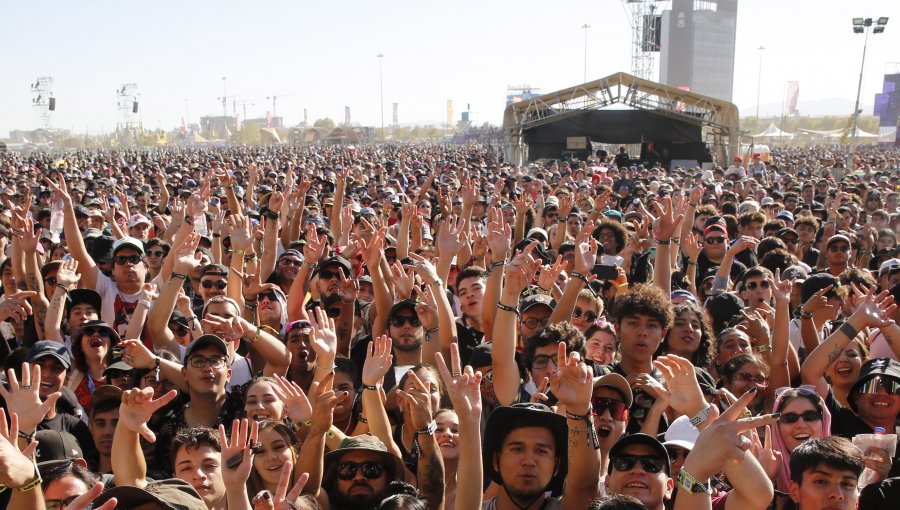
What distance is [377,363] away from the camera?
3.73 meters

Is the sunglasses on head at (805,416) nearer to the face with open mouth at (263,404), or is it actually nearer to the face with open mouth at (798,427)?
the face with open mouth at (798,427)

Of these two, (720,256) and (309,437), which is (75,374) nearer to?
(309,437)

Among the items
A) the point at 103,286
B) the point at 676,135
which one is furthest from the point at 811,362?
the point at 676,135

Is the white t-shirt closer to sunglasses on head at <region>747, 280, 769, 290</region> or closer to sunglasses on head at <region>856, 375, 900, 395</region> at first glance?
sunglasses on head at <region>747, 280, 769, 290</region>

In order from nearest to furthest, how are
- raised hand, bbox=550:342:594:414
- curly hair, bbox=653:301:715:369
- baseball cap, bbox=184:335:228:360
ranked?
1. raised hand, bbox=550:342:594:414
2. baseball cap, bbox=184:335:228:360
3. curly hair, bbox=653:301:715:369

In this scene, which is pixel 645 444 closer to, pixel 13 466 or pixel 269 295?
pixel 13 466

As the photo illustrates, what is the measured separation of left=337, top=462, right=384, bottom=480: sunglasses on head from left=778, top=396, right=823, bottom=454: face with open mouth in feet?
5.82

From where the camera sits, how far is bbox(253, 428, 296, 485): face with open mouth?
10.7ft

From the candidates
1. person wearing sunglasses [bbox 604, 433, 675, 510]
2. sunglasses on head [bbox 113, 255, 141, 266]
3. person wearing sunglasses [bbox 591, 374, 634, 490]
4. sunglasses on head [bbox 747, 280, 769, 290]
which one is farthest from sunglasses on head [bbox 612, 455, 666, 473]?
sunglasses on head [bbox 113, 255, 141, 266]

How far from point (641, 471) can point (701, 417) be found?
0.36 m

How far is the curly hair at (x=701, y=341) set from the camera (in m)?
4.58

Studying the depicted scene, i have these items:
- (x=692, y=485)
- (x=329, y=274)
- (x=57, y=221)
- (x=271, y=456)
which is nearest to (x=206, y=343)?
(x=271, y=456)

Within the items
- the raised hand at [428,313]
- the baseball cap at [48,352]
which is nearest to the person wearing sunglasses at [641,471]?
the raised hand at [428,313]

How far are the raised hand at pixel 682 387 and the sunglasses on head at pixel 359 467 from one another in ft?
4.02
